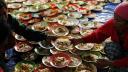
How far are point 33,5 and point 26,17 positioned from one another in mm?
345

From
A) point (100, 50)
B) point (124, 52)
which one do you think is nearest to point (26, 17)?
point (100, 50)

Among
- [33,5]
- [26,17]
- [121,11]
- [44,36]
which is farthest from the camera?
[33,5]

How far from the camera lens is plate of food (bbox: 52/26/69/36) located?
8.46 feet

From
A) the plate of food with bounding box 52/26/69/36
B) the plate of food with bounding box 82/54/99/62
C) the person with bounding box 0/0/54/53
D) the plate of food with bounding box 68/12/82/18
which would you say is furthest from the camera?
the plate of food with bounding box 68/12/82/18

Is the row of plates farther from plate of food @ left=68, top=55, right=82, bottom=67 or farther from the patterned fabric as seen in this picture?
the patterned fabric

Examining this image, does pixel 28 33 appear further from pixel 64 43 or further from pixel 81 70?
pixel 81 70

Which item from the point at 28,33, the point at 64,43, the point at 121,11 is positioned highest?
the point at 121,11

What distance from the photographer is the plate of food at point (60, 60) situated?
214 cm

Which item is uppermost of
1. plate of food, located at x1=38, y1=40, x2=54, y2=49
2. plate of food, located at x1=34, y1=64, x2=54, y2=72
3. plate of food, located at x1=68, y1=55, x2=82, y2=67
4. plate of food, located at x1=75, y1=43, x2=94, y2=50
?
plate of food, located at x1=38, y1=40, x2=54, y2=49

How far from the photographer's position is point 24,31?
2197 mm

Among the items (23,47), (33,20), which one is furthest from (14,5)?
(23,47)

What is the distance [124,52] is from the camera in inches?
77.8

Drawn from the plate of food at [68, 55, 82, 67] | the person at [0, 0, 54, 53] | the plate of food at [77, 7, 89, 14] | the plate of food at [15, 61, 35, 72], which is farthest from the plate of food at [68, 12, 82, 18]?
the plate of food at [15, 61, 35, 72]

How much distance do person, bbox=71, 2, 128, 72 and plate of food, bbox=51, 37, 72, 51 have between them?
0.24m
